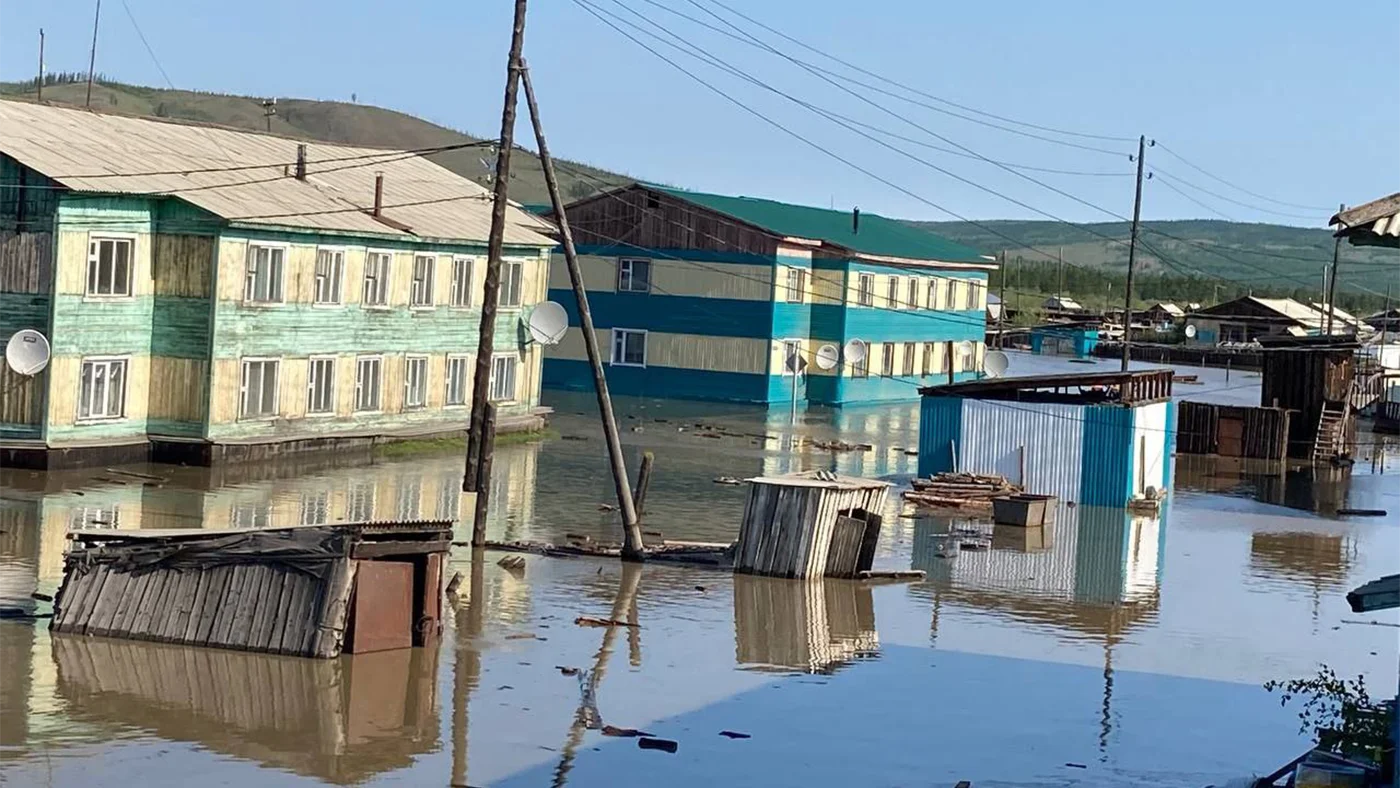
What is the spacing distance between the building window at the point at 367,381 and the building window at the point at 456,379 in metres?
3.41

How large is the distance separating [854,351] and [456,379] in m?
19.8

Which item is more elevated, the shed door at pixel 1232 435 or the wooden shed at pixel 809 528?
the shed door at pixel 1232 435

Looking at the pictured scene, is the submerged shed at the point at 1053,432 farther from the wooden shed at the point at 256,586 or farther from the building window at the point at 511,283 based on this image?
the wooden shed at the point at 256,586

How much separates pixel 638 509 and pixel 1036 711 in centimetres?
1068

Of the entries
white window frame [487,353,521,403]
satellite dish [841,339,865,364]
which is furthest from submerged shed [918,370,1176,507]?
satellite dish [841,339,865,364]

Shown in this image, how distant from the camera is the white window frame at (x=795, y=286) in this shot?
64.8 m

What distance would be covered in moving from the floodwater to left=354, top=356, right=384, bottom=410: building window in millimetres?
5030

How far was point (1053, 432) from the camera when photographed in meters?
41.6

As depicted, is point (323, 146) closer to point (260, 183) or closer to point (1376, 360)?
point (260, 183)

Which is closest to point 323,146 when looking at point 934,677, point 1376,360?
point 934,677

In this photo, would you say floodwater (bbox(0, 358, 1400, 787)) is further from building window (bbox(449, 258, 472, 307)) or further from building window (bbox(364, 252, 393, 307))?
building window (bbox(449, 258, 472, 307))

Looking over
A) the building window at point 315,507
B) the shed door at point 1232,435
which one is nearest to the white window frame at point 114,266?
the building window at point 315,507

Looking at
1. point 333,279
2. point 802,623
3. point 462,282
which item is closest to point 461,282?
point 462,282

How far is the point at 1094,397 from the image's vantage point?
138ft
